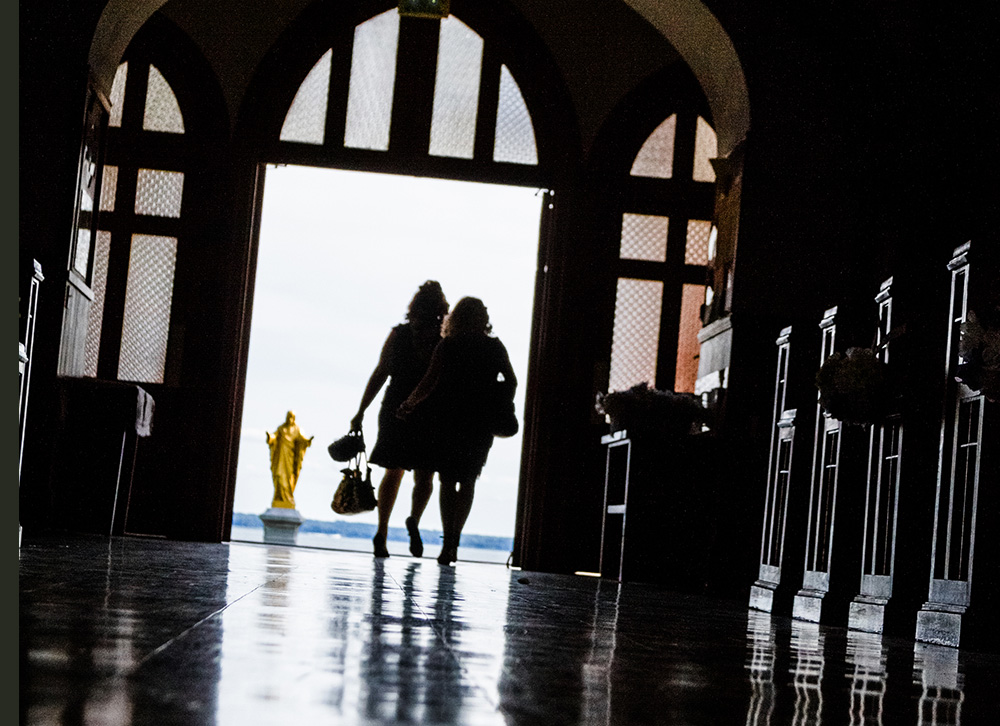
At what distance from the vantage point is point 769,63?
22.2ft

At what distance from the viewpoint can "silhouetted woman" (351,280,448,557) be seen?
260 inches

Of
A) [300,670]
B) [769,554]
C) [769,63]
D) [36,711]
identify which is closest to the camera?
[36,711]

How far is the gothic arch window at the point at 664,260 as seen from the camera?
27.3 feet

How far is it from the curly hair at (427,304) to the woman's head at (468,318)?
13.8 inches

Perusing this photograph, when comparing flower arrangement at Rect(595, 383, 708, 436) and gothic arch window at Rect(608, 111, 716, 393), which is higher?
gothic arch window at Rect(608, 111, 716, 393)

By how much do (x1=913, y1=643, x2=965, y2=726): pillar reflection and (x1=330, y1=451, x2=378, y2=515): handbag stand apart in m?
3.95

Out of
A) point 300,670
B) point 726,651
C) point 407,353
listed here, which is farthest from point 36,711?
point 407,353

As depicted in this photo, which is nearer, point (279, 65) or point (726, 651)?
point (726, 651)

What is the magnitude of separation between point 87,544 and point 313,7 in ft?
14.4

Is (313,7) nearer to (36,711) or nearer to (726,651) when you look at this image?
(726,651)

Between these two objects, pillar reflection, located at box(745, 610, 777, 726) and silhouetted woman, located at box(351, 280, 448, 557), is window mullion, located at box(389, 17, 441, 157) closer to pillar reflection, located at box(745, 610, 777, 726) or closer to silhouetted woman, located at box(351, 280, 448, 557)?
silhouetted woman, located at box(351, 280, 448, 557)

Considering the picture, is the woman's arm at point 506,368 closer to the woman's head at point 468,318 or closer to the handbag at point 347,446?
the woman's head at point 468,318

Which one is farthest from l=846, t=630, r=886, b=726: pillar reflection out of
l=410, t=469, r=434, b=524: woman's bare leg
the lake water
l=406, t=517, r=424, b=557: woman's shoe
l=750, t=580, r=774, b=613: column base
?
the lake water

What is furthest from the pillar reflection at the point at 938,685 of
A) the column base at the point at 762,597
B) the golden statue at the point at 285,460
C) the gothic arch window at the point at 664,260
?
the golden statue at the point at 285,460
